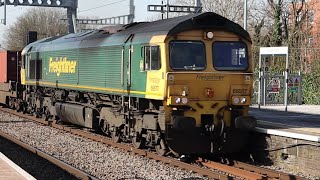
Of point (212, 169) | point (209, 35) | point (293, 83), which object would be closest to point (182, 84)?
point (209, 35)

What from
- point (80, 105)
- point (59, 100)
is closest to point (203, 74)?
point (80, 105)

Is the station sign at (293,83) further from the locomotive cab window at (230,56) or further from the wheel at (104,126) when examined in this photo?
the locomotive cab window at (230,56)

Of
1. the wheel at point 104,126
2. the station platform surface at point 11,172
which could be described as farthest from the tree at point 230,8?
the station platform surface at point 11,172

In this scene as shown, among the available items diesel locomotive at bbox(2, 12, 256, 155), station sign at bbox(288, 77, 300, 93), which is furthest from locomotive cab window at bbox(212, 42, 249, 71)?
station sign at bbox(288, 77, 300, 93)

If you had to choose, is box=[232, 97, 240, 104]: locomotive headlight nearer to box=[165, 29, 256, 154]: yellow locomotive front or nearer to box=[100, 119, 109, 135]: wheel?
box=[165, 29, 256, 154]: yellow locomotive front

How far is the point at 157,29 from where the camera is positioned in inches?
469

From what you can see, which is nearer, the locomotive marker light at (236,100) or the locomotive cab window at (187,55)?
the locomotive cab window at (187,55)

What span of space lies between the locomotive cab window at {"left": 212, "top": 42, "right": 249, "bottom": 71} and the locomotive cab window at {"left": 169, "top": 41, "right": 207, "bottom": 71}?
343 millimetres

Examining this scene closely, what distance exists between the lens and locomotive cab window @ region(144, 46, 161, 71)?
11586 millimetres

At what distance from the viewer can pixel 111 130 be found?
14797 mm

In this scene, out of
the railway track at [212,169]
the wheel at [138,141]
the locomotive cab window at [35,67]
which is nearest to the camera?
the railway track at [212,169]

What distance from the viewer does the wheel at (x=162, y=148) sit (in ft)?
39.4

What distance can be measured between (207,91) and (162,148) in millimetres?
1781

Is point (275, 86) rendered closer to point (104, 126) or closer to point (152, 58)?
point (104, 126)
